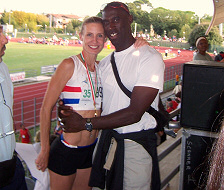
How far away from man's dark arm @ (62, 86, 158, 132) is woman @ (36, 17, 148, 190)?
0.49ft

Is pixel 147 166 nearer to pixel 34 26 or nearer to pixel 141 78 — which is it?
pixel 141 78

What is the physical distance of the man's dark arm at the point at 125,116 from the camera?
1316 mm

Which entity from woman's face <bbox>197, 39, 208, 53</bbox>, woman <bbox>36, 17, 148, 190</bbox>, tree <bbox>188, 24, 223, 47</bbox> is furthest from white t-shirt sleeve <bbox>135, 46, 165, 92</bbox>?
tree <bbox>188, 24, 223, 47</bbox>

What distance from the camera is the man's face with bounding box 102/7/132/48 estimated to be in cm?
148

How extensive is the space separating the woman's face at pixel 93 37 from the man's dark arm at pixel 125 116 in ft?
1.33

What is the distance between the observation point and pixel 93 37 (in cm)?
157

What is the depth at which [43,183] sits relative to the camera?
5.13 feet

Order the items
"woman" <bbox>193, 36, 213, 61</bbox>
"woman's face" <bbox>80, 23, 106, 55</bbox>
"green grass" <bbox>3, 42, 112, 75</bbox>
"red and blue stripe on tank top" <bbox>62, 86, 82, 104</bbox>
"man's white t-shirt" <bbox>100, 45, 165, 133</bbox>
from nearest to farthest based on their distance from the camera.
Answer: "man's white t-shirt" <bbox>100, 45, 165, 133</bbox>, "red and blue stripe on tank top" <bbox>62, 86, 82, 104</bbox>, "woman's face" <bbox>80, 23, 106, 55</bbox>, "woman" <bbox>193, 36, 213, 61</bbox>, "green grass" <bbox>3, 42, 112, 75</bbox>

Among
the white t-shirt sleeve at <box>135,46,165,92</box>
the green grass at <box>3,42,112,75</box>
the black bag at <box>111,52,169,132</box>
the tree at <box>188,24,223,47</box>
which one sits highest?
A: the tree at <box>188,24,223,47</box>

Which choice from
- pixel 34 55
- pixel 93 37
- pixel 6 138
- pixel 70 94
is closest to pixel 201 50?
pixel 93 37

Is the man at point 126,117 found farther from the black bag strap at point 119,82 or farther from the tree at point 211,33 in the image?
the tree at point 211,33

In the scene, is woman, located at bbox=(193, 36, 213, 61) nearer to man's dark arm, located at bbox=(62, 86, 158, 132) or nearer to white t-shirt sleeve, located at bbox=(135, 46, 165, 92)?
white t-shirt sleeve, located at bbox=(135, 46, 165, 92)

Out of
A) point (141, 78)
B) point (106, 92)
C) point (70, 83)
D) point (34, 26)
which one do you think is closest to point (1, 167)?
point (70, 83)

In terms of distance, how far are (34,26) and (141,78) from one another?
24562mm
